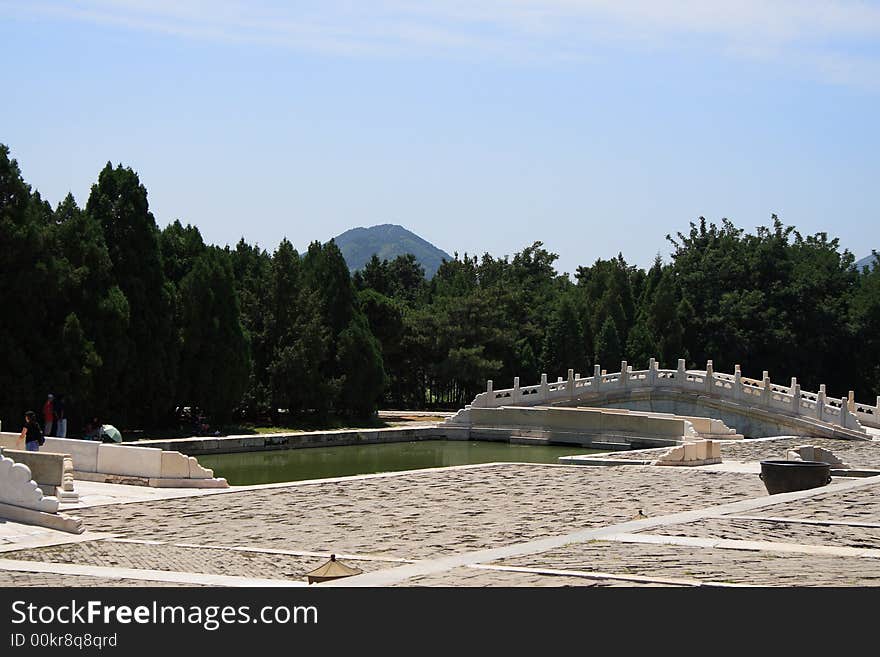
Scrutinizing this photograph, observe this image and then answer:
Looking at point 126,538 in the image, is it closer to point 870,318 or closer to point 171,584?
point 171,584

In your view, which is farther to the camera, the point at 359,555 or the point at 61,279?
the point at 61,279

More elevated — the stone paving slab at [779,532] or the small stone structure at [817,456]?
the small stone structure at [817,456]

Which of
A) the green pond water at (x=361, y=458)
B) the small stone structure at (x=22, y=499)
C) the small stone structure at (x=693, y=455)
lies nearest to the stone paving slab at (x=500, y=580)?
→ the small stone structure at (x=22, y=499)

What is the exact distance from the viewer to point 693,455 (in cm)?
2853

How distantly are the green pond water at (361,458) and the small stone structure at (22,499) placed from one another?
11.6m

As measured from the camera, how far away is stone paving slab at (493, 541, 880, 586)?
1195 cm

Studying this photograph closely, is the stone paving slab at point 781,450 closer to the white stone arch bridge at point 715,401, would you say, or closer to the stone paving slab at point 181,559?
the white stone arch bridge at point 715,401

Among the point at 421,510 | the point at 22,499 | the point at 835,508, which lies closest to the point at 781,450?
the point at 835,508

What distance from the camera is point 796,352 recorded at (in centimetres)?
6425

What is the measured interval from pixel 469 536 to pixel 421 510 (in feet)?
10.7

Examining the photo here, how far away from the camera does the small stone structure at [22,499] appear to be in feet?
54.9

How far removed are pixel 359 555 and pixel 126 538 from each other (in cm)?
321
